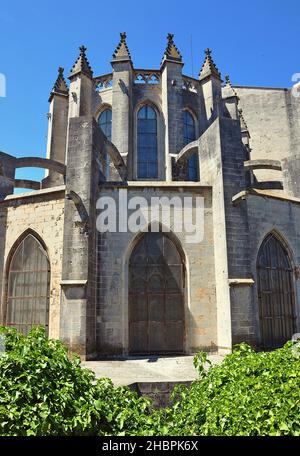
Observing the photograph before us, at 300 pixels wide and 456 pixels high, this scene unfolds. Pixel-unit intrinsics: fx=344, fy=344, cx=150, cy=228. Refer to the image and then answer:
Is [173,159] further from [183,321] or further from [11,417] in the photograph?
[11,417]

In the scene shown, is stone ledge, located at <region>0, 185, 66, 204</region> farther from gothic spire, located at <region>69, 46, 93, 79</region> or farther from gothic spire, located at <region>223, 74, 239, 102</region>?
gothic spire, located at <region>223, 74, 239, 102</region>

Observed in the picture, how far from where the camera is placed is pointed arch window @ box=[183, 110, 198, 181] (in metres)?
17.5

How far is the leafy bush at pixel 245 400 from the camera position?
3086mm

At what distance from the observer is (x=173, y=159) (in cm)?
1580

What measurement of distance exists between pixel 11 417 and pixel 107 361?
6113 mm

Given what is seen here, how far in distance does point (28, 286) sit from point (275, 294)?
7.47 m

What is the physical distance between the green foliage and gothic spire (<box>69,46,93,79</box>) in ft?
53.6

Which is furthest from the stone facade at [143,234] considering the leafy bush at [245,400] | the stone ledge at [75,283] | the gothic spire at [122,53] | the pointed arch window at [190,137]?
the gothic spire at [122,53]

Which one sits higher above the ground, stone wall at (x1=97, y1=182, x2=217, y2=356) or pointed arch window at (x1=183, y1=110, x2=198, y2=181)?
pointed arch window at (x1=183, y1=110, x2=198, y2=181)

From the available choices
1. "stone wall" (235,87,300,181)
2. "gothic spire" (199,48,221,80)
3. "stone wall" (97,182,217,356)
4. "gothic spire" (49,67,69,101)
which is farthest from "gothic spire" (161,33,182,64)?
"stone wall" (97,182,217,356)

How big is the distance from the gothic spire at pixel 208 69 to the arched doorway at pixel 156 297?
12199 mm

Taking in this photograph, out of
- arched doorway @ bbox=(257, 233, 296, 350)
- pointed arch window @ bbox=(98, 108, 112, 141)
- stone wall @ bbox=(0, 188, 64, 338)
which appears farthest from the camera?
pointed arch window @ bbox=(98, 108, 112, 141)

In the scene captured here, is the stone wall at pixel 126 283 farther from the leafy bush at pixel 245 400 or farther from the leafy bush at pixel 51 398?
the leafy bush at pixel 51 398
